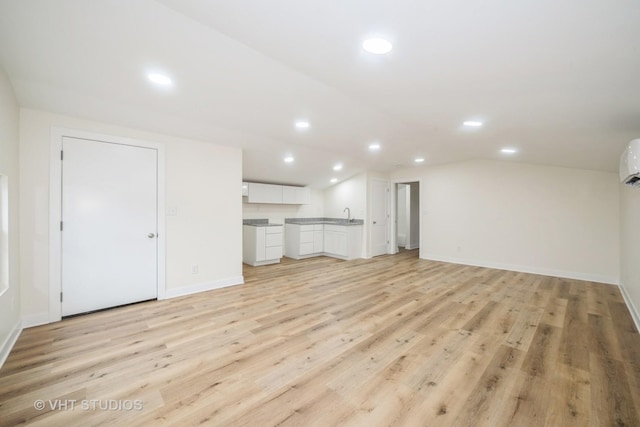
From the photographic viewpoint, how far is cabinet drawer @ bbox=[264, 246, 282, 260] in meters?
5.69

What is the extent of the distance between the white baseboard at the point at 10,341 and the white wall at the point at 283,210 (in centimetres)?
386


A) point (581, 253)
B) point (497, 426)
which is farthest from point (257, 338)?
point (581, 253)

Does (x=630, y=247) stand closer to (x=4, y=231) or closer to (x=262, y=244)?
(x=262, y=244)

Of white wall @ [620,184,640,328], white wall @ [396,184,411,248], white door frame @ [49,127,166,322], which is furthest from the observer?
white wall @ [396,184,411,248]

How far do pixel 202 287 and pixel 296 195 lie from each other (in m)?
3.42

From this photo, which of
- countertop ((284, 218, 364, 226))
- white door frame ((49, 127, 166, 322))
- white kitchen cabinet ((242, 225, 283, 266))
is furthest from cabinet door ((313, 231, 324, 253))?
white door frame ((49, 127, 166, 322))

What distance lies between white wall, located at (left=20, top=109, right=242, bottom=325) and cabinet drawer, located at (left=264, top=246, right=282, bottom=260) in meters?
1.49

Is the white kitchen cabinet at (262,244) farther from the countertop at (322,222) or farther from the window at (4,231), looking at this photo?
the window at (4,231)

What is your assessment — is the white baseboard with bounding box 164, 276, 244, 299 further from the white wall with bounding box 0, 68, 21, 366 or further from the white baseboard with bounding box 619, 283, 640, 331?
the white baseboard with bounding box 619, 283, 640, 331

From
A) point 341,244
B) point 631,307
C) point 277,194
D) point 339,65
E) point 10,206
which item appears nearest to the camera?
point 339,65

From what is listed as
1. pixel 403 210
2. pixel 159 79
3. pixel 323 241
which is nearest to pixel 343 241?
pixel 323 241

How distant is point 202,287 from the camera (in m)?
3.79

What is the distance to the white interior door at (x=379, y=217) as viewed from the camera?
22.0 feet

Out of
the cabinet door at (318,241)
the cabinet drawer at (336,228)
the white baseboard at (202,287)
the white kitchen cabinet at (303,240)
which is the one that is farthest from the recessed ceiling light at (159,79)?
the cabinet door at (318,241)
